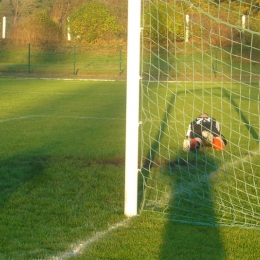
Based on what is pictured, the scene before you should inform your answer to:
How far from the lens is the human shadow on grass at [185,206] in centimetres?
421

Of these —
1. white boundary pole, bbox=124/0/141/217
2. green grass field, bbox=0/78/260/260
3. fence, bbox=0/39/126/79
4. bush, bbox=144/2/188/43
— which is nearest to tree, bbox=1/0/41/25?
fence, bbox=0/39/126/79

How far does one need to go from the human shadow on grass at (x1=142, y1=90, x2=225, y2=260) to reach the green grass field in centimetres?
2

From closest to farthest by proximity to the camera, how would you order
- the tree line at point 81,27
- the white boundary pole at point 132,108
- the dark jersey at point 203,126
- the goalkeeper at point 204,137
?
the white boundary pole at point 132,108 → the goalkeeper at point 204,137 → the dark jersey at point 203,126 → the tree line at point 81,27

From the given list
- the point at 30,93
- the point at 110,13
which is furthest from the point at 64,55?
the point at 30,93

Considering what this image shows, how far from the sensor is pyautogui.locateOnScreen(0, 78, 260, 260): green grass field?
4141 millimetres

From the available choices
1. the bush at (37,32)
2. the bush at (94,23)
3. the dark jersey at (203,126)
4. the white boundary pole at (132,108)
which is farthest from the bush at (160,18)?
the bush at (37,32)

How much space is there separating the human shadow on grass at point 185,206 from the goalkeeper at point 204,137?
0.29 meters

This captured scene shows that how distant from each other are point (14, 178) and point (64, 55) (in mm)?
29404

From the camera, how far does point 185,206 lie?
5391 mm

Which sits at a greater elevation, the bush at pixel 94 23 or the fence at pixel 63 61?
the bush at pixel 94 23

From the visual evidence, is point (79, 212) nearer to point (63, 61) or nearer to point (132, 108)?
point (132, 108)

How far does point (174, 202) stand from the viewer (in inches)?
217

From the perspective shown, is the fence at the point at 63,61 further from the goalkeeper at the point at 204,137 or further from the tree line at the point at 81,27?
the goalkeeper at the point at 204,137

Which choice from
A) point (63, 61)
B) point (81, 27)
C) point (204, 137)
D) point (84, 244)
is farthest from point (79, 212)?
point (81, 27)
